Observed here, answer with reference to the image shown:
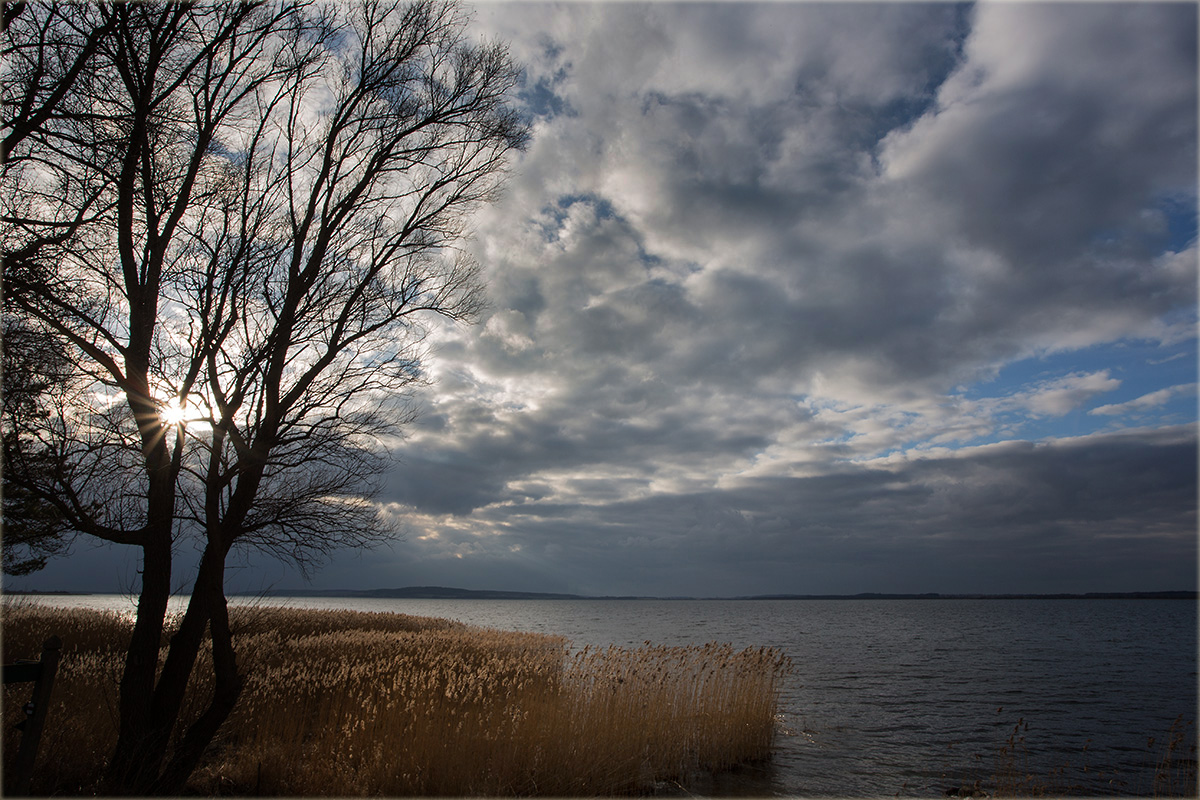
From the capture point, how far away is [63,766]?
6875 mm

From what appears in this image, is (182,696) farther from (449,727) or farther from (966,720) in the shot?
(966,720)

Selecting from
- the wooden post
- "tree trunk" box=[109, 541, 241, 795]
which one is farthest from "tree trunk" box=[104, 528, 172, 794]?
the wooden post

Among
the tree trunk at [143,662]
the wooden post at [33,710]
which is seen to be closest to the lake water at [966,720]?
the tree trunk at [143,662]

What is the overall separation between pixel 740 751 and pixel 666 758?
199 cm

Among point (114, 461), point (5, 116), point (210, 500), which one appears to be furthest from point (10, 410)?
point (5, 116)

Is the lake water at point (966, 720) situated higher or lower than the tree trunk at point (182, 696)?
lower

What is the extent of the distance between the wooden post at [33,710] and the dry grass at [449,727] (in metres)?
2.52

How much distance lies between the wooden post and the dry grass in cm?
252

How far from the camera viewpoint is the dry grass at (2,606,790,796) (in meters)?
7.55

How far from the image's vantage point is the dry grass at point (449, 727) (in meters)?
7.55

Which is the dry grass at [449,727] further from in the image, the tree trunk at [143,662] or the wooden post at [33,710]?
the wooden post at [33,710]

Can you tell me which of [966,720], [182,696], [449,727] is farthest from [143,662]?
[966,720]

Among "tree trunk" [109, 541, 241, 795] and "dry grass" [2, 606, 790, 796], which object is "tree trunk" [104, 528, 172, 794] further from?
"dry grass" [2, 606, 790, 796]

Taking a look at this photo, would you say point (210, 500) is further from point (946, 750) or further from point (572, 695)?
point (946, 750)
